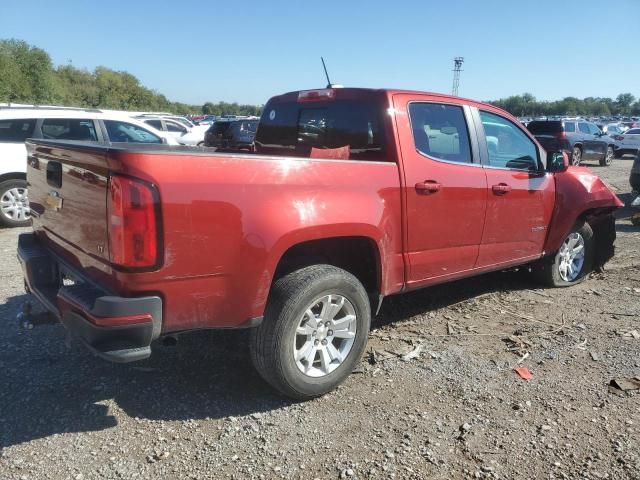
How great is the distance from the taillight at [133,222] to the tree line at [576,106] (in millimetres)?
122182

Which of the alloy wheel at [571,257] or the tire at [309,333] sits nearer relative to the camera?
the tire at [309,333]

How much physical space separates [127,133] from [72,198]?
251 inches

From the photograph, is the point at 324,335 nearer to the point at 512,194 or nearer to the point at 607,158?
the point at 512,194

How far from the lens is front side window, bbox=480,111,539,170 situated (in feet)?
14.5

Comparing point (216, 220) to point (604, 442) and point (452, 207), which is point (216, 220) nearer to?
point (452, 207)

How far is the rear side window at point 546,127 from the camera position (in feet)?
58.1

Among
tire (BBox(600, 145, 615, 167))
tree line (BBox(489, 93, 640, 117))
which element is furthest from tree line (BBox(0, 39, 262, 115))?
tree line (BBox(489, 93, 640, 117))

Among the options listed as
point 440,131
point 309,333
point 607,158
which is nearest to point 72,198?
Answer: point 309,333

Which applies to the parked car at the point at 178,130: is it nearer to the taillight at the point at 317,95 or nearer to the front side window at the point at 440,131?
the taillight at the point at 317,95

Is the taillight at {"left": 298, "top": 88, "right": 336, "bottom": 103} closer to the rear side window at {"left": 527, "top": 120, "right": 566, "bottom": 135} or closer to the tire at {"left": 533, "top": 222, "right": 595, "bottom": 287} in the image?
the tire at {"left": 533, "top": 222, "right": 595, "bottom": 287}

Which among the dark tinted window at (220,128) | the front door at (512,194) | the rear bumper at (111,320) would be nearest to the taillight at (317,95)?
the front door at (512,194)

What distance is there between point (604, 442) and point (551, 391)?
0.56 meters

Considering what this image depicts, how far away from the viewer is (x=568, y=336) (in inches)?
168

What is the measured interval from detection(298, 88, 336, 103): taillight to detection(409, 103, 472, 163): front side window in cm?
63
